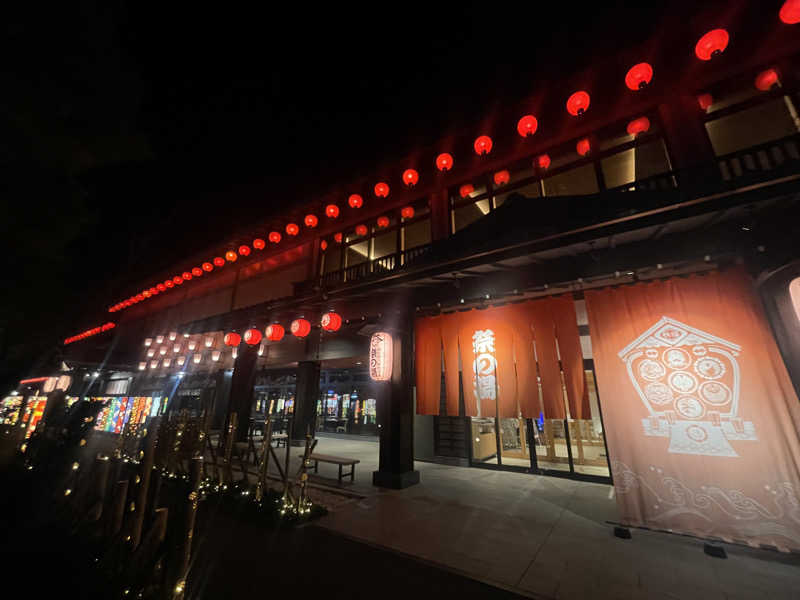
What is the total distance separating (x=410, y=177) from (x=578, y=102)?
4337 millimetres

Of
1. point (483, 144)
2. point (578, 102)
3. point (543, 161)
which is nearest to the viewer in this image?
point (578, 102)

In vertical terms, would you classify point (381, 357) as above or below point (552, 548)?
above

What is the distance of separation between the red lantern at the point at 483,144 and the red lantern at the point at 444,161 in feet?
2.47

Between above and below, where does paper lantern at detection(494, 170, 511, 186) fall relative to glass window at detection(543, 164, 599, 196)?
below

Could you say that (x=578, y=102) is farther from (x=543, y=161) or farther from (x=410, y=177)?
(x=410, y=177)

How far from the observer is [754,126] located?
621cm

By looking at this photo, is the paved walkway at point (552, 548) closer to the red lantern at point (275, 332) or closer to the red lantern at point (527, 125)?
the red lantern at point (275, 332)

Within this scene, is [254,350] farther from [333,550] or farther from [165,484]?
[333,550]

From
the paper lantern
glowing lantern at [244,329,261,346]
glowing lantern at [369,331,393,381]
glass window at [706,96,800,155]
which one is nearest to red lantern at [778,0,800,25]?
glass window at [706,96,800,155]

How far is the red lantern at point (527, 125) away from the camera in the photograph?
6836 mm

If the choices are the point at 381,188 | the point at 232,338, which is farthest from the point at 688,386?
the point at 232,338

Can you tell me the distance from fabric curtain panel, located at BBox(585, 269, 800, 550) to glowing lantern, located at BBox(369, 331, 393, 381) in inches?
186

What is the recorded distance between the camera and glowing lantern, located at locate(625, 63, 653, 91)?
5.70m

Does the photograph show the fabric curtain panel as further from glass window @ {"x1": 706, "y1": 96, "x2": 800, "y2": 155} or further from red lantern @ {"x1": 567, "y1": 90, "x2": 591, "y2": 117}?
red lantern @ {"x1": 567, "y1": 90, "x2": 591, "y2": 117}
